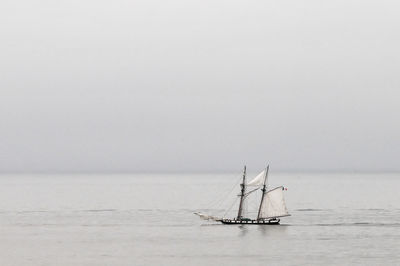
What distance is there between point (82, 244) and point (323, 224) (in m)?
60.3

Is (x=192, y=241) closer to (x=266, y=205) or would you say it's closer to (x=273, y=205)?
(x=273, y=205)

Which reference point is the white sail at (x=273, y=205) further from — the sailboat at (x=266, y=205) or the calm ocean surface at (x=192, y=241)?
the calm ocean surface at (x=192, y=241)

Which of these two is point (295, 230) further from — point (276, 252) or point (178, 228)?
point (276, 252)

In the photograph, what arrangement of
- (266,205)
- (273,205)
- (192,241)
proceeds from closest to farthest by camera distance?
(192,241) → (273,205) → (266,205)

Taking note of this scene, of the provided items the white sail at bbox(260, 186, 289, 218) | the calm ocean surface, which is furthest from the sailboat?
the calm ocean surface

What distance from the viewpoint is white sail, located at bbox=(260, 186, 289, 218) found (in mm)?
147750

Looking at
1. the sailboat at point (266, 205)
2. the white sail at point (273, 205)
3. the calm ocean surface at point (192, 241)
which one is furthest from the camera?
the white sail at point (273, 205)

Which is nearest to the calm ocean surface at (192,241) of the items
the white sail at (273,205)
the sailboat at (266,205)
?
the sailboat at (266,205)

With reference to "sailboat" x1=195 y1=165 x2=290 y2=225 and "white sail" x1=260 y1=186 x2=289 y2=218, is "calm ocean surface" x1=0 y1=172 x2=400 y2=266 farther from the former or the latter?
"white sail" x1=260 y1=186 x2=289 y2=218

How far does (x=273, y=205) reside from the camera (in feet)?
495

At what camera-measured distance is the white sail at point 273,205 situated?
147750 mm

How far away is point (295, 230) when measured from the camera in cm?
14512

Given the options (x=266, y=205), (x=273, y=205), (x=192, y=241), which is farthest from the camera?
(x=266, y=205)

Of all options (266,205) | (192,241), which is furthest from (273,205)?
(192,241)
